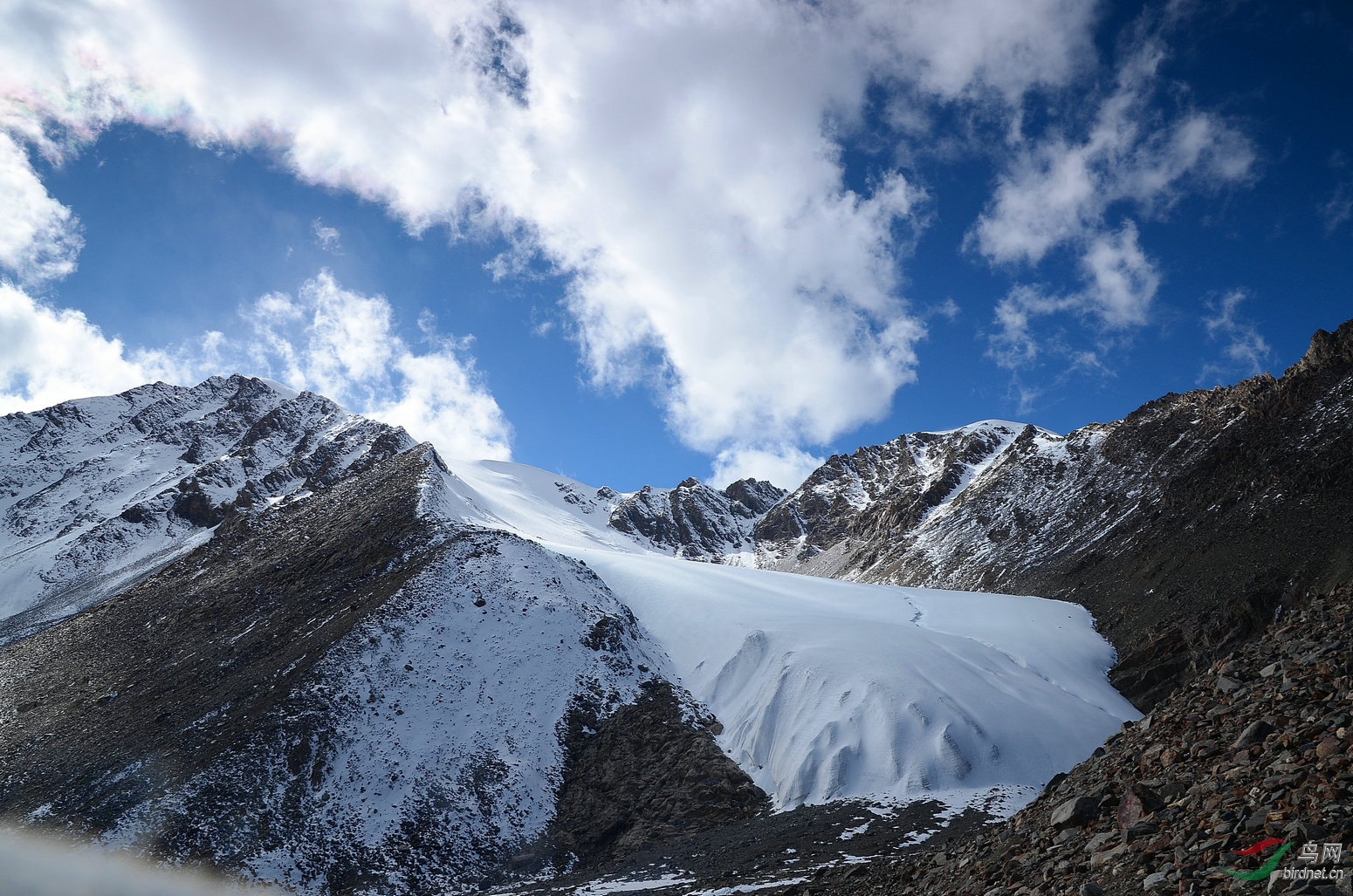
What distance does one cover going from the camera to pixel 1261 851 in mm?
6645

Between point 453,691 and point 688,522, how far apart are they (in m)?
144

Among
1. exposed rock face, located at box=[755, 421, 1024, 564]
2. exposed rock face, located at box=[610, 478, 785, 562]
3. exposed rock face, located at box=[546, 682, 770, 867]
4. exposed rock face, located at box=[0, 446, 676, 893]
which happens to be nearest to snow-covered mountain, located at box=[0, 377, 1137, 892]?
exposed rock face, located at box=[0, 446, 676, 893]

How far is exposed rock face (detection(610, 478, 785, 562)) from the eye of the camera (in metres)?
164

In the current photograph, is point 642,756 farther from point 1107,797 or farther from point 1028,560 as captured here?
point 1028,560

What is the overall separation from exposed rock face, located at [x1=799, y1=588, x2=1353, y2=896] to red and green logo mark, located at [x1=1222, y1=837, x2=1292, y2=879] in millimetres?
63

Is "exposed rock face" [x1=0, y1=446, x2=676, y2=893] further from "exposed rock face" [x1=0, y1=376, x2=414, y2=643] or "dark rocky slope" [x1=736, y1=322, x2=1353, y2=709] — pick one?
"exposed rock face" [x1=0, y1=376, x2=414, y2=643]

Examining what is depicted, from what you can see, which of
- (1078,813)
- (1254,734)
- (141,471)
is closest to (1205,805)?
(1254,734)

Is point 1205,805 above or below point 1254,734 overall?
below

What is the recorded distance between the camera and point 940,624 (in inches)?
1857

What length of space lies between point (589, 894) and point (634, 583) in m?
30.6

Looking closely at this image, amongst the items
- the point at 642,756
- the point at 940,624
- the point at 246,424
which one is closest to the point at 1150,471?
the point at 940,624

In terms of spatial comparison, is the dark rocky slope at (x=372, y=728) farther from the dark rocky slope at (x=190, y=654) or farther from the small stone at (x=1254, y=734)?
the small stone at (x=1254, y=734)

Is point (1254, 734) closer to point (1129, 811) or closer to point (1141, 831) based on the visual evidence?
point (1129, 811)

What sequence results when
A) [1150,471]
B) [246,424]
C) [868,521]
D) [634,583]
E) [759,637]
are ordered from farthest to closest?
[246,424] → [868,521] → [1150,471] → [634,583] → [759,637]
